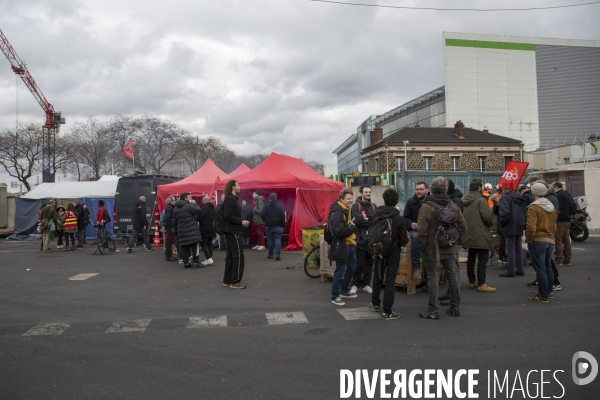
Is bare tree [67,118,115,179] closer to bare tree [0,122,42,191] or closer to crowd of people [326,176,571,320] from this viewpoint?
bare tree [0,122,42,191]

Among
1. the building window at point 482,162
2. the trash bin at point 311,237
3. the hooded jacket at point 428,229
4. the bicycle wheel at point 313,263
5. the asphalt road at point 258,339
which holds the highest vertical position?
the building window at point 482,162

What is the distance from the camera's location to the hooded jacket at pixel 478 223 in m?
7.66

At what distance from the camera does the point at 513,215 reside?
898 centimetres

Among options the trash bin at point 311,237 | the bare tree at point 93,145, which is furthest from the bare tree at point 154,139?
the trash bin at point 311,237

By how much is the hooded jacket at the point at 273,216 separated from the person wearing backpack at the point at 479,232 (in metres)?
5.77

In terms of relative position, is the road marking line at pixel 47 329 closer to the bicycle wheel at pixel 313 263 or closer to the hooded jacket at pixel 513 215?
the bicycle wheel at pixel 313 263

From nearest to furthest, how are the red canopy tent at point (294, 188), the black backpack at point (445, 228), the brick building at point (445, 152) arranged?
the black backpack at point (445, 228)
the red canopy tent at point (294, 188)
the brick building at point (445, 152)

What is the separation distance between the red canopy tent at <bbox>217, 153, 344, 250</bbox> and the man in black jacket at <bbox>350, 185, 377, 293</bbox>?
6.67 meters

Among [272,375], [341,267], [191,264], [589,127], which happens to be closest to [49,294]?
[191,264]

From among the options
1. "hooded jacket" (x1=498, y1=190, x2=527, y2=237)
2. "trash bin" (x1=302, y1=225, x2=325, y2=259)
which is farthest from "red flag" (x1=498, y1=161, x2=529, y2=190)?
"trash bin" (x1=302, y1=225, x2=325, y2=259)

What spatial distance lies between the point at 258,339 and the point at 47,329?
9.64 feet

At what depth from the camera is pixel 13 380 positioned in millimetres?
4230

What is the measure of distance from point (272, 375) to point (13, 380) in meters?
2.42

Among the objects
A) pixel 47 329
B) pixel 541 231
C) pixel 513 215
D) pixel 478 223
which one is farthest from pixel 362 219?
pixel 47 329
